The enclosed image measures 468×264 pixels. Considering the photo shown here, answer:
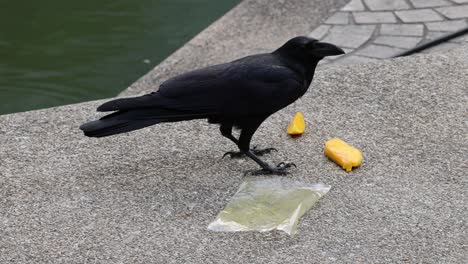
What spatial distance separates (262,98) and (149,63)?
3079 millimetres

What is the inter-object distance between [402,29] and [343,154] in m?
2.55

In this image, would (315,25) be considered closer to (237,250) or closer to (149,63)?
(149,63)

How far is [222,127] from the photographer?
3.75 metres

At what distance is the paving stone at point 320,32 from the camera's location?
20.0 ft

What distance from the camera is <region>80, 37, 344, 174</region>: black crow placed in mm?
3580

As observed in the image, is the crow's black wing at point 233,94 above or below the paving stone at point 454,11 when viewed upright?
above

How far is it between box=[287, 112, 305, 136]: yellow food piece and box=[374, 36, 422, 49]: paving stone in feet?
6.46

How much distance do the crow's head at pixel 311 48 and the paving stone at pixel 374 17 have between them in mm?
2747

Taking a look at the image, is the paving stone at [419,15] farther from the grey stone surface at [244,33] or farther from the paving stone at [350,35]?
the grey stone surface at [244,33]

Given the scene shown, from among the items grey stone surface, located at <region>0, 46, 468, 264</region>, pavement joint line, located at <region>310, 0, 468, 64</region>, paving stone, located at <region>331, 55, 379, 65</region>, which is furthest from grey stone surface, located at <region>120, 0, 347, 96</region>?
grey stone surface, located at <region>0, 46, 468, 264</region>

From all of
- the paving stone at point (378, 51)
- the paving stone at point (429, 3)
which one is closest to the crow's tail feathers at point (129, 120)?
the paving stone at point (378, 51)

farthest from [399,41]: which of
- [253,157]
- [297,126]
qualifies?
[253,157]

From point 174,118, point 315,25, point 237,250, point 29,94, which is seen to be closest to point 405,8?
point 315,25

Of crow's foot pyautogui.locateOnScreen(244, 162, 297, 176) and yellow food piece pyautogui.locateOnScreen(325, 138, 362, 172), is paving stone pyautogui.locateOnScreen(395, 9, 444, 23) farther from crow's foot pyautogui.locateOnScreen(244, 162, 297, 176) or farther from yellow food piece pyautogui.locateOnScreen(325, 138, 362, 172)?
crow's foot pyautogui.locateOnScreen(244, 162, 297, 176)
